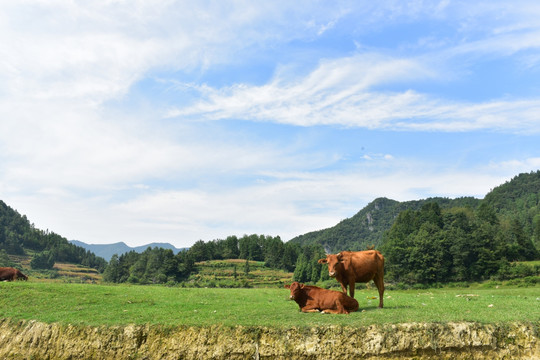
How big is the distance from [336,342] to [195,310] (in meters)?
6.82

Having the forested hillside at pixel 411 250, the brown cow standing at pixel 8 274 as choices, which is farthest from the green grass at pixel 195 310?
the forested hillside at pixel 411 250

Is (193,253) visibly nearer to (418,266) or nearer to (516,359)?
(418,266)

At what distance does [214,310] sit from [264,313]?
2.59 metres

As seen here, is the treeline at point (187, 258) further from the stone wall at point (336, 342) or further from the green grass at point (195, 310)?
the stone wall at point (336, 342)

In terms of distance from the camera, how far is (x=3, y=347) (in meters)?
15.3

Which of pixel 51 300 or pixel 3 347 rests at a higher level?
pixel 51 300

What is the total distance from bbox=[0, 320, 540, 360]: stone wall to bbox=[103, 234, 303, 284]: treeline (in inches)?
3226

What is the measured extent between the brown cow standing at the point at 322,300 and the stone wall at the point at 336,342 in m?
2.26

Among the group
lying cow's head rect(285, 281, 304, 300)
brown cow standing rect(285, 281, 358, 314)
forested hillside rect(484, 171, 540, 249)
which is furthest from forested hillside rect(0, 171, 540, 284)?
lying cow's head rect(285, 281, 304, 300)

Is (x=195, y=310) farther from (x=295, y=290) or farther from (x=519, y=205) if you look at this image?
(x=519, y=205)

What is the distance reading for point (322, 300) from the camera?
1488 cm

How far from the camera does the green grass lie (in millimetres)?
13164

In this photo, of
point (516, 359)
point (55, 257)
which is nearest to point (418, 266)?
point (516, 359)

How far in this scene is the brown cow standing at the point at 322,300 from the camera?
14.6 metres
